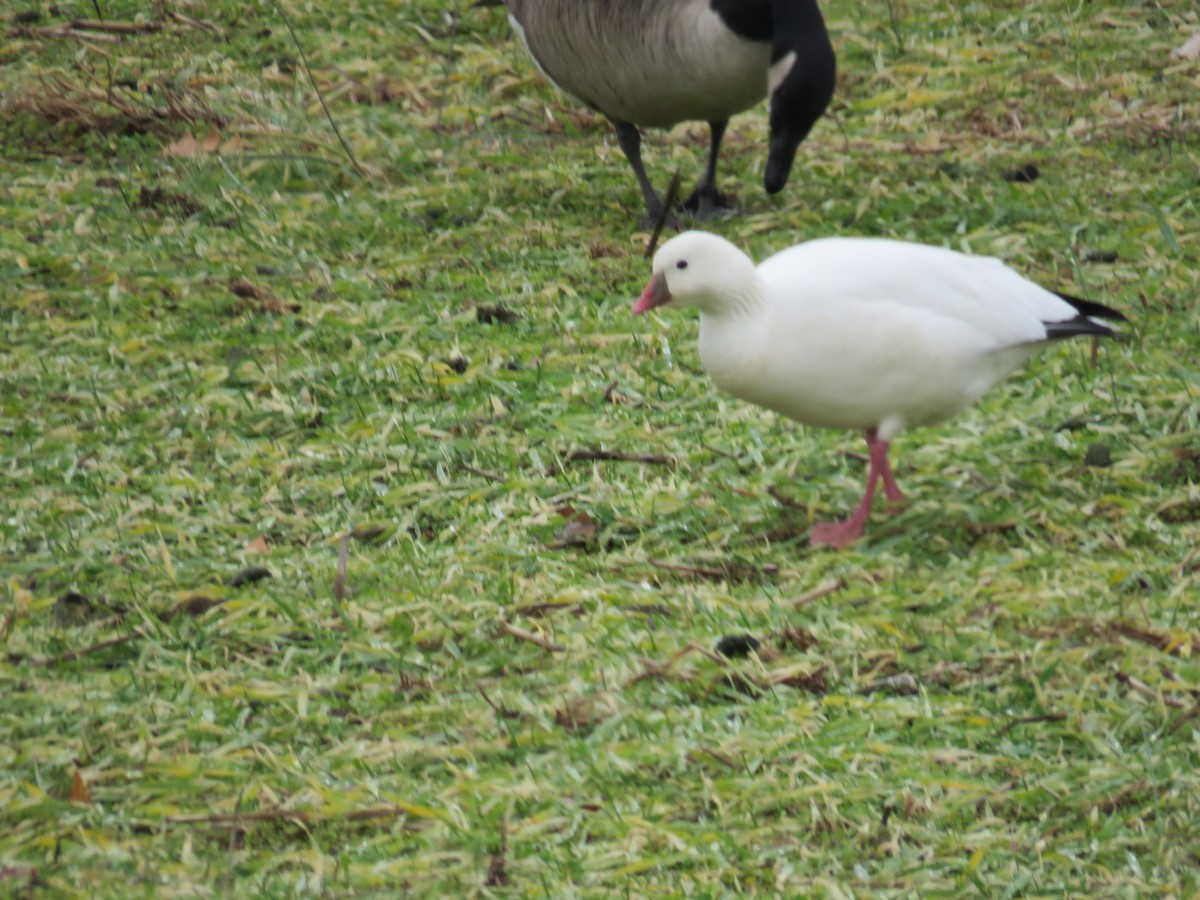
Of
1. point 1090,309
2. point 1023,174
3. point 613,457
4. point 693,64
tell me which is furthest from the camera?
point 1023,174

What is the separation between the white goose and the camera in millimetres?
4199

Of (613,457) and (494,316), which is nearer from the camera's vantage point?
(613,457)

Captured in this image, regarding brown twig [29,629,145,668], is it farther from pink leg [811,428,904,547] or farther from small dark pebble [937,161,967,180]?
small dark pebble [937,161,967,180]

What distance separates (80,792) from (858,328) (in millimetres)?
2072

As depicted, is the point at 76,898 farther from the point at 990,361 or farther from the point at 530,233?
the point at 530,233

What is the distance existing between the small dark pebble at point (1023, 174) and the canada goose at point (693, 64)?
0.98m

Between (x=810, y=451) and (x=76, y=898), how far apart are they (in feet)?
8.59

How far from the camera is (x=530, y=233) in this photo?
6.91 metres

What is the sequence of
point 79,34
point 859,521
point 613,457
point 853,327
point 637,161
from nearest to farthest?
point 853,327 → point 859,521 → point 613,457 → point 637,161 → point 79,34

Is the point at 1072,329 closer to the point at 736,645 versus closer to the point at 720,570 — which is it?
the point at 720,570

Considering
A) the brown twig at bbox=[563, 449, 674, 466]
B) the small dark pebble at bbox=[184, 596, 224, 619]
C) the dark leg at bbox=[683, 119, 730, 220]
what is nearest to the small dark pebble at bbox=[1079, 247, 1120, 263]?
the dark leg at bbox=[683, 119, 730, 220]

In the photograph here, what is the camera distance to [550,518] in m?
4.61

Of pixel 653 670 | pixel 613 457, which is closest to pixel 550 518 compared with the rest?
pixel 613 457

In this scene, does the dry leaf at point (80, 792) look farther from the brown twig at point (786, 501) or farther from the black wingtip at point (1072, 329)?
the black wingtip at point (1072, 329)
